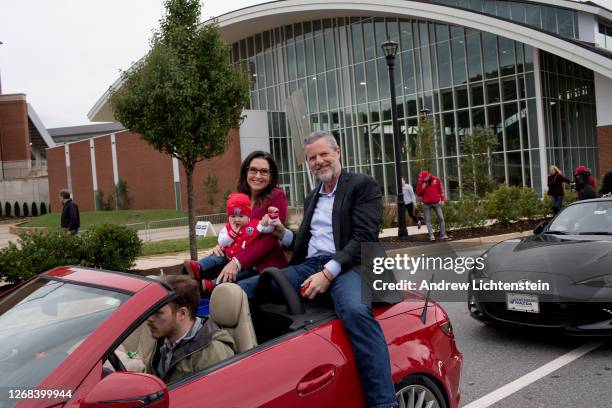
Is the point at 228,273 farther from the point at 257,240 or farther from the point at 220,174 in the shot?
the point at 220,174

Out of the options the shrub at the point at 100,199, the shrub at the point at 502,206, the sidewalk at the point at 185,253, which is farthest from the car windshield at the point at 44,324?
the shrub at the point at 100,199

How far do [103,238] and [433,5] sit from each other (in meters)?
27.5

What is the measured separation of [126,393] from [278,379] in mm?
792

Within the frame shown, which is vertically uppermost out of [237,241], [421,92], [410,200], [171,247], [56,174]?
[421,92]

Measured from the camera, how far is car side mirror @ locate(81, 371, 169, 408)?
1816mm

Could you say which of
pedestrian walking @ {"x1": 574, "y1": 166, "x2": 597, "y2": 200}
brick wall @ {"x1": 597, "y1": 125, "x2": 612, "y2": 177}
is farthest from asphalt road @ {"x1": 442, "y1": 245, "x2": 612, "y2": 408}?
brick wall @ {"x1": 597, "y1": 125, "x2": 612, "y2": 177}

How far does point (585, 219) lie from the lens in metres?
6.45

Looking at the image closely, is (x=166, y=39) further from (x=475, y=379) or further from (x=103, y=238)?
(x=475, y=379)

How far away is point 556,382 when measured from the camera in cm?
459

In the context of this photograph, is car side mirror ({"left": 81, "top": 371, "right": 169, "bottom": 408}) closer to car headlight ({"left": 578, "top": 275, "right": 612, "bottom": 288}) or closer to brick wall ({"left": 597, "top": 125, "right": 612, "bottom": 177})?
car headlight ({"left": 578, "top": 275, "right": 612, "bottom": 288})

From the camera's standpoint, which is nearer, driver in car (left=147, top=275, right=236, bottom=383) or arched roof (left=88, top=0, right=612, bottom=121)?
driver in car (left=147, top=275, right=236, bottom=383)

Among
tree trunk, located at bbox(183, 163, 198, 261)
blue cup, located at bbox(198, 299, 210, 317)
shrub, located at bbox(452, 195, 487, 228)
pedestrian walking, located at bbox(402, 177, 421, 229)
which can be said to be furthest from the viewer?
pedestrian walking, located at bbox(402, 177, 421, 229)

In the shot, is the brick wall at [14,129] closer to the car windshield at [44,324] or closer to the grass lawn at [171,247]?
the grass lawn at [171,247]

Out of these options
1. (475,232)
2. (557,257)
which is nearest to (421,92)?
(475,232)
